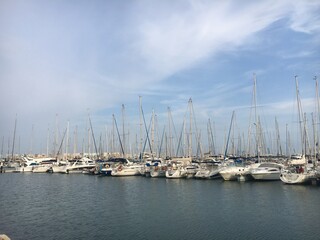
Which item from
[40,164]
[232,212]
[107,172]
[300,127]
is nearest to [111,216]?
[232,212]

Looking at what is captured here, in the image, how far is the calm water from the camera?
78.5ft

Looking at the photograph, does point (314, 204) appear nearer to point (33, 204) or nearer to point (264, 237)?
point (264, 237)

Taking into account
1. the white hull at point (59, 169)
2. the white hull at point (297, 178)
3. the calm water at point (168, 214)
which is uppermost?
the white hull at point (59, 169)

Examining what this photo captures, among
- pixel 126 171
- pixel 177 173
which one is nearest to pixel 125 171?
pixel 126 171

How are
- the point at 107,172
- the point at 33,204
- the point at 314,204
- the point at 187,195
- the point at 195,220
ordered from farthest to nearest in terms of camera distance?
the point at 107,172 → the point at 187,195 → the point at 33,204 → the point at 314,204 → the point at 195,220

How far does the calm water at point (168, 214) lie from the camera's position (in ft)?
78.5

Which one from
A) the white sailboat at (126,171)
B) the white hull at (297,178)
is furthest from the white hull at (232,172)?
the white sailboat at (126,171)

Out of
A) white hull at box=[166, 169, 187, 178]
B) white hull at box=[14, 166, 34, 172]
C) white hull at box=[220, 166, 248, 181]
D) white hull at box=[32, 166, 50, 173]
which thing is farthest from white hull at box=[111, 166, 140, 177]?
white hull at box=[14, 166, 34, 172]

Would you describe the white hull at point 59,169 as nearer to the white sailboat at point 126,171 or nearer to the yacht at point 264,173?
the white sailboat at point 126,171

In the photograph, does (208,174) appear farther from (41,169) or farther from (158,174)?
(41,169)

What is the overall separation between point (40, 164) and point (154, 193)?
73.1 metres

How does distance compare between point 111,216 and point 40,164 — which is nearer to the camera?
point 111,216

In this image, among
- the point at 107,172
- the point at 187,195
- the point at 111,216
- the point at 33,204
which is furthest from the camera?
the point at 107,172

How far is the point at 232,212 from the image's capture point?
30906mm
